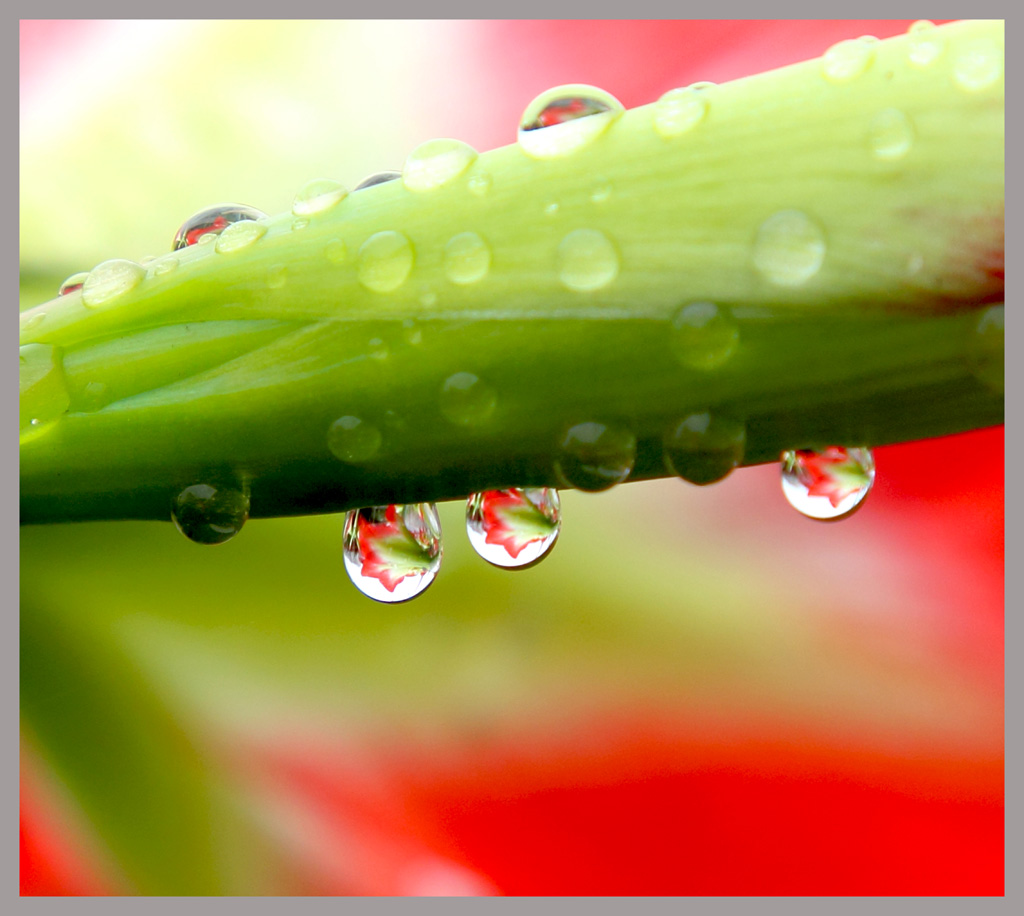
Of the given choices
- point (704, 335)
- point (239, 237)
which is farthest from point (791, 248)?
point (239, 237)

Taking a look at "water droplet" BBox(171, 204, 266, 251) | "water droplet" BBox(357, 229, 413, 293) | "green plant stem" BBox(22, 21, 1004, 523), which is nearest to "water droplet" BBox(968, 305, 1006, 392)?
"green plant stem" BBox(22, 21, 1004, 523)

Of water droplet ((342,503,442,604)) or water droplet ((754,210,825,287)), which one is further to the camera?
water droplet ((342,503,442,604))

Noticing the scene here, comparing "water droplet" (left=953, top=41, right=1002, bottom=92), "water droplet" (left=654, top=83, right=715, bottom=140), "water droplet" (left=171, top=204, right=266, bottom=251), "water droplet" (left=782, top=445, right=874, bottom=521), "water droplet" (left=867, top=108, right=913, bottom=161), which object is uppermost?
"water droplet" (left=171, top=204, right=266, bottom=251)

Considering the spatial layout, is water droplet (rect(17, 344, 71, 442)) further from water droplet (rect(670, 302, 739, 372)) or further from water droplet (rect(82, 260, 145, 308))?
water droplet (rect(670, 302, 739, 372))

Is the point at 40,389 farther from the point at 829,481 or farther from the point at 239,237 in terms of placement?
the point at 829,481

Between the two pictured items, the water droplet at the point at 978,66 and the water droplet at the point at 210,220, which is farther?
the water droplet at the point at 210,220

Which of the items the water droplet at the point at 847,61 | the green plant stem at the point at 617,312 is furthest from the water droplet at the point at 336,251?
the water droplet at the point at 847,61

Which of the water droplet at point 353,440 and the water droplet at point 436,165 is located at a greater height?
the water droplet at point 436,165

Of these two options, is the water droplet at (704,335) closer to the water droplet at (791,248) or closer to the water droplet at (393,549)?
the water droplet at (791,248)
